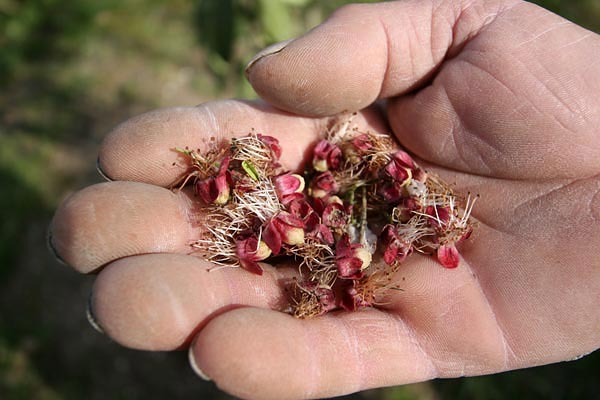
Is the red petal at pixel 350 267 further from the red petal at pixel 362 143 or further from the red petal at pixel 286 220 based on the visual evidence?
the red petal at pixel 362 143

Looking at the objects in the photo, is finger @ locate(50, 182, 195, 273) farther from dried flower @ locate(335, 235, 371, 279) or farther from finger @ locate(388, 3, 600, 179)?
finger @ locate(388, 3, 600, 179)

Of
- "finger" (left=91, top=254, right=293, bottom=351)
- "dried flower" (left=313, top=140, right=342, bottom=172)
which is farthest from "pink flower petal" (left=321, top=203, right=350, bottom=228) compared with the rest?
"finger" (left=91, top=254, right=293, bottom=351)

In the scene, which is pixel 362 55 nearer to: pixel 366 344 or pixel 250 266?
pixel 250 266

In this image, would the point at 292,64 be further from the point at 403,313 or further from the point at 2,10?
the point at 2,10

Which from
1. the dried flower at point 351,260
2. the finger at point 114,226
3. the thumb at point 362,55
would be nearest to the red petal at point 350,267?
the dried flower at point 351,260

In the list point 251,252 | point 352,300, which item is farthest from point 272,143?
point 352,300
